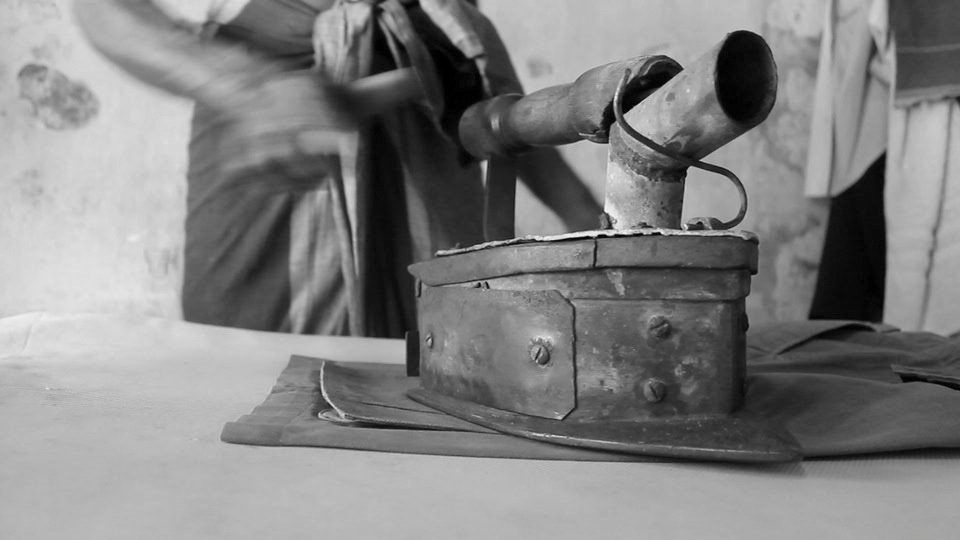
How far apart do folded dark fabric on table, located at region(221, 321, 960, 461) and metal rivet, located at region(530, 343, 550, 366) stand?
9 centimetres

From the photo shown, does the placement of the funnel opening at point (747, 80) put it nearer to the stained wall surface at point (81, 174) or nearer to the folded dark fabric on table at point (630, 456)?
the folded dark fabric on table at point (630, 456)

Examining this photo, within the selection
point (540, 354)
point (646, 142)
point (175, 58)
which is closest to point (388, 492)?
point (540, 354)

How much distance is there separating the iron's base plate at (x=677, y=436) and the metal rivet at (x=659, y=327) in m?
0.09

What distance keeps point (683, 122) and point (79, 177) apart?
4.62 feet

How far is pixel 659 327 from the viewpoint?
0.81 m

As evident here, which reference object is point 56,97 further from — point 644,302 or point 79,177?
point 644,302

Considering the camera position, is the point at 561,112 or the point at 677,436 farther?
the point at 561,112

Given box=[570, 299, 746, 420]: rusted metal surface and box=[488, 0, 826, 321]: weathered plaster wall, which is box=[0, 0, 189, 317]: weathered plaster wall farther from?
box=[570, 299, 746, 420]: rusted metal surface

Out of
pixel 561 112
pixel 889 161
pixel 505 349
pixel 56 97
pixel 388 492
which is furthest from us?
pixel 889 161

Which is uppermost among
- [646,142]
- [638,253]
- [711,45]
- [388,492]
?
[711,45]

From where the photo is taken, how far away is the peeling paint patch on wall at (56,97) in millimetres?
1698

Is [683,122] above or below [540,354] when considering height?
above

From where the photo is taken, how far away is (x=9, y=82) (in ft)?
5.56

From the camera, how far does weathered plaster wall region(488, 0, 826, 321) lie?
185 centimetres
